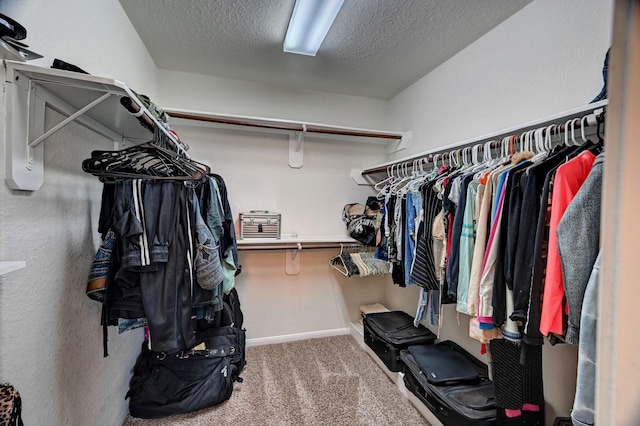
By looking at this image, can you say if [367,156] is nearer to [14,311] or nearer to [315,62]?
[315,62]

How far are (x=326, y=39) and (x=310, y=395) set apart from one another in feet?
7.82

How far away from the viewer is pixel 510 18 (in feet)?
5.16

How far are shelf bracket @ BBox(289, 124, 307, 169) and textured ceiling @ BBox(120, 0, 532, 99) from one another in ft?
1.57

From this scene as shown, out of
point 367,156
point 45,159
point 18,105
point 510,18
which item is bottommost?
point 45,159

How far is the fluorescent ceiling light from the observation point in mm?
1422

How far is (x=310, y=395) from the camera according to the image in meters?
1.84

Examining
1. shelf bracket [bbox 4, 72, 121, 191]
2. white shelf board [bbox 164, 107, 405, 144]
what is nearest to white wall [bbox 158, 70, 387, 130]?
white shelf board [bbox 164, 107, 405, 144]

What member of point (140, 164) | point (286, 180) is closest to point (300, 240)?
point (286, 180)

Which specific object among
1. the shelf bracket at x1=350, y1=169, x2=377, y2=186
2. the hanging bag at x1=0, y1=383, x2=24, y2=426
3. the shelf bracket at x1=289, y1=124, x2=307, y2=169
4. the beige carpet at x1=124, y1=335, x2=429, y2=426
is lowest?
the beige carpet at x1=124, y1=335, x2=429, y2=426

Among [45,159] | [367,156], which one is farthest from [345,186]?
[45,159]

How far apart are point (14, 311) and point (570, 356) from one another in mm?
2155

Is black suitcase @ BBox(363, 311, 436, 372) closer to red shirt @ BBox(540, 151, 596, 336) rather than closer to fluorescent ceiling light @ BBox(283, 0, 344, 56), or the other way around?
red shirt @ BBox(540, 151, 596, 336)

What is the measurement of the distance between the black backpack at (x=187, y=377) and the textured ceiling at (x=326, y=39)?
6.75ft

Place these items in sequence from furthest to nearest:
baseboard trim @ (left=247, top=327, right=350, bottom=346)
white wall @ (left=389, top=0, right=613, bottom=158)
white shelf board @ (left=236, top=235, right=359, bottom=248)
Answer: baseboard trim @ (left=247, top=327, right=350, bottom=346) < white shelf board @ (left=236, top=235, right=359, bottom=248) < white wall @ (left=389, top=0, right=613, bottom=158)
